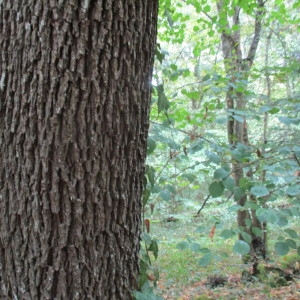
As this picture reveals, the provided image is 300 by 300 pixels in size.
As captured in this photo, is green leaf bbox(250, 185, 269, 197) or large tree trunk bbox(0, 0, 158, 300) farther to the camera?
green leaf bbox(250, 185, 269, 197)

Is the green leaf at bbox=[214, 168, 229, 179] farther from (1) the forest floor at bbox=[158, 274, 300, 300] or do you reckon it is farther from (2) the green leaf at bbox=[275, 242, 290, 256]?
(1) the forest floor at bbox=[158, 274, 300, 300]

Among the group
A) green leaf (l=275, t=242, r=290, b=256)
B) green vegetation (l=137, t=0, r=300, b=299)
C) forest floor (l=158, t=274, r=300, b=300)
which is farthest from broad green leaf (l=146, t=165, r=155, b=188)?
forest floor (l=158, t=274, r=300, b=300)

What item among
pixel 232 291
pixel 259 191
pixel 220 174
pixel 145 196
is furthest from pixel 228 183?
pixel 232 291

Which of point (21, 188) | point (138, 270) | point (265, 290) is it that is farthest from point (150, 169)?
point (265, 290)

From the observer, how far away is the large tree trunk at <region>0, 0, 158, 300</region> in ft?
3.56

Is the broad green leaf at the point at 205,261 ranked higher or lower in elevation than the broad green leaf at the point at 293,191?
lower

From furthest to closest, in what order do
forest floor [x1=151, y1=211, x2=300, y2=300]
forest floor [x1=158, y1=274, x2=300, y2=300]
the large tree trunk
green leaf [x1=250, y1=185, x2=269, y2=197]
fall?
forest floor [x1=151, y1=211, x2=300, y2=300] < forest floor [x1=158, y1=274, x2=300, y2=300] < green leaf [x1=250, y1=185, x2=269, y2=197] < the large tree trunk

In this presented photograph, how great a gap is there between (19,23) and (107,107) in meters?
0.41

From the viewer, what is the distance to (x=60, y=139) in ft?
3.58

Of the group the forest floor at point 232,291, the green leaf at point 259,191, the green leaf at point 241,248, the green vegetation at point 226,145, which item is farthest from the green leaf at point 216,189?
the forest floor at point 232,291

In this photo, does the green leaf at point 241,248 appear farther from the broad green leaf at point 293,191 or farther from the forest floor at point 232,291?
the forest floor at point 232,291

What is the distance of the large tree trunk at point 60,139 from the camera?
42.7 inches

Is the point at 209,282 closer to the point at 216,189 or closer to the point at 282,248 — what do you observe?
the point at 282,248

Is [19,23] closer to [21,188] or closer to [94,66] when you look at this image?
[94,66]
